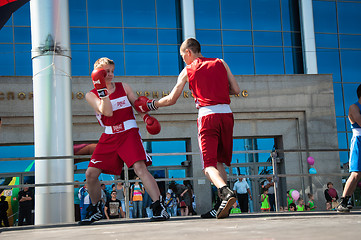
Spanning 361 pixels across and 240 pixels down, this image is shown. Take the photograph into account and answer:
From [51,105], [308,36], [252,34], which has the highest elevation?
[252,34]

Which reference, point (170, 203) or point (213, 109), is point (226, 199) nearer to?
point (213, 109)

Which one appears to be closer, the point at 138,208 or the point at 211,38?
the point at 138,208

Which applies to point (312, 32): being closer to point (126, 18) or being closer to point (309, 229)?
point (126, 18)

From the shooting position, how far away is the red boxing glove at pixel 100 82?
4770 millimetres

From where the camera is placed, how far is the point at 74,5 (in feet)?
67.5

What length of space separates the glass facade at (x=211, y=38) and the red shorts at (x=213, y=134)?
15761mm

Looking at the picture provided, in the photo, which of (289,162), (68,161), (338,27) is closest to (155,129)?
(68,161)

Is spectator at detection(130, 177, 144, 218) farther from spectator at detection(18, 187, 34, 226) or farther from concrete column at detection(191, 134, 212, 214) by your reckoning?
concrete column at detection(191, 134, 212, 214)

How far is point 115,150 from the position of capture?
16.6 ft

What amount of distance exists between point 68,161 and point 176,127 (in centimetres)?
1212

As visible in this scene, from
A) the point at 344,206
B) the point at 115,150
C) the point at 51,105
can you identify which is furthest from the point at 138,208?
the point at 115,150

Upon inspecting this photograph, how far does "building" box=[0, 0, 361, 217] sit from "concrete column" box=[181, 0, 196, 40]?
0.04 metres

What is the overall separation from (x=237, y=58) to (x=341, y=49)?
528cm

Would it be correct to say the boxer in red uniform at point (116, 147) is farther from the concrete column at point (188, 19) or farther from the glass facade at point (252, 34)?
the glass facade at point (252, 34)
